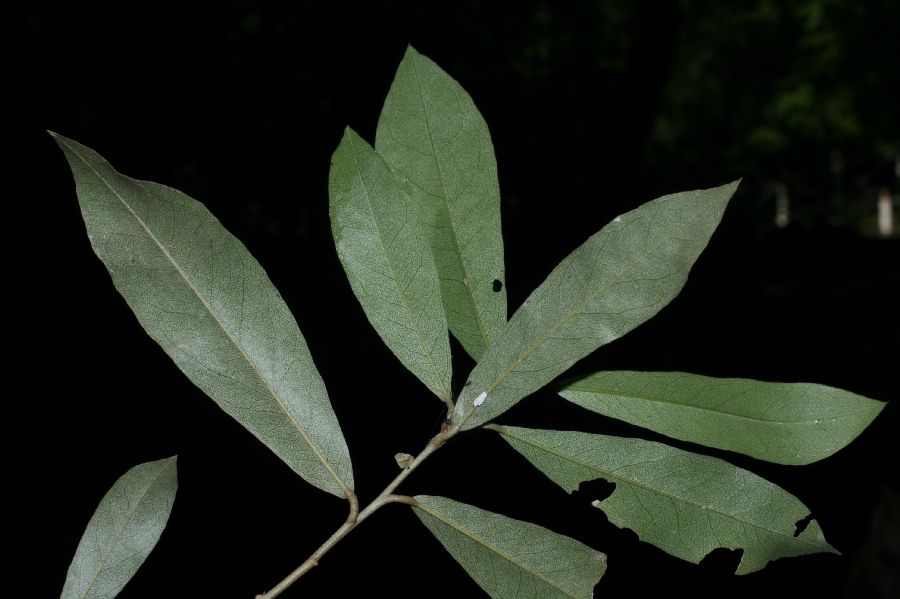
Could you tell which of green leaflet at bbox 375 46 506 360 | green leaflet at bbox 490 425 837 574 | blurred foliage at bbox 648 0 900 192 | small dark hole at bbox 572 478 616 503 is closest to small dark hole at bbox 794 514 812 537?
green leaflet at bbox 490 425 837 574

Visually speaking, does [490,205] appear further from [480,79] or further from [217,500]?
[480,79]

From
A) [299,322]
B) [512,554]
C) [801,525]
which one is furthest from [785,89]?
[512,554]

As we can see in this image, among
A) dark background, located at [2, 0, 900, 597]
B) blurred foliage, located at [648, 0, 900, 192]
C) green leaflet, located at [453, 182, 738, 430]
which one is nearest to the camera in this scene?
green leaflet, located at [453, 182, 738, 430]

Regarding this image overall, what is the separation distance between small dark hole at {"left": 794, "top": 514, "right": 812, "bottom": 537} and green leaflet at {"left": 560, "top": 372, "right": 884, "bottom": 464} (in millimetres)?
48

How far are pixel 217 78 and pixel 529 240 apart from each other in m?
1.02

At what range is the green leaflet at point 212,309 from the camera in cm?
43

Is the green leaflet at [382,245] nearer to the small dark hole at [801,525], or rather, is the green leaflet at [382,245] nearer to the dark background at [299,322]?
the small dark hole at [801,525]

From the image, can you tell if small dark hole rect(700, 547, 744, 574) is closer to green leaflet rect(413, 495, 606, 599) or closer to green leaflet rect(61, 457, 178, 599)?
green leaflet rect(413, 495, 606, 599)

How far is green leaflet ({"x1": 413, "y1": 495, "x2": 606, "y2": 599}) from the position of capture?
1.56ft

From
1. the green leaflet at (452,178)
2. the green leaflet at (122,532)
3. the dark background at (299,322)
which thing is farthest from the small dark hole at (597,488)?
the dark background at (299,322)

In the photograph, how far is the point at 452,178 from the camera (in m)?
0.51

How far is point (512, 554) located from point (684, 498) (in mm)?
123

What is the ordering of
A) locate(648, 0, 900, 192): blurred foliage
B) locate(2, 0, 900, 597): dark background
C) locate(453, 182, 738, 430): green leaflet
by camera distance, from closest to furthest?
locate(453, 182, 738, 430): green leaflet
locate(2, 0, 900, 597): dark background
locate(648, 0, 900, 192): blurred foliage

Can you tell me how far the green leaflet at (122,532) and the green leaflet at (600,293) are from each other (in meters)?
0.24
